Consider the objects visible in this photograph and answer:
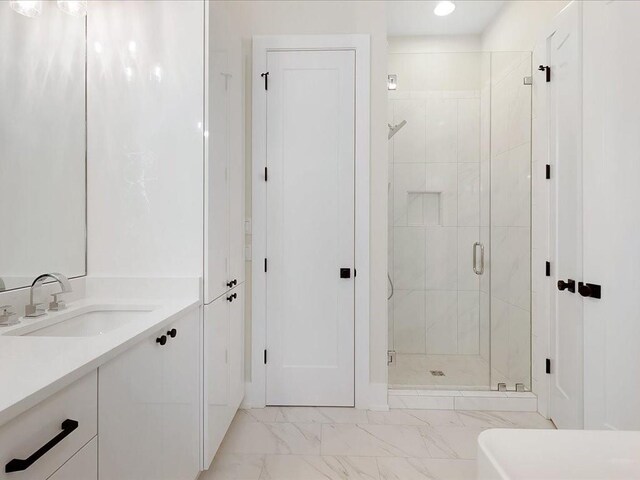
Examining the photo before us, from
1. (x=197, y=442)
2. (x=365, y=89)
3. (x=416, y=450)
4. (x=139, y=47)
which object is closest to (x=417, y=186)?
(x=365, y=89)

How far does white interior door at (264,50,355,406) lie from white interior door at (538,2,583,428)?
1186 millimetres

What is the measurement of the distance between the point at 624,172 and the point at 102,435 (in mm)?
2082

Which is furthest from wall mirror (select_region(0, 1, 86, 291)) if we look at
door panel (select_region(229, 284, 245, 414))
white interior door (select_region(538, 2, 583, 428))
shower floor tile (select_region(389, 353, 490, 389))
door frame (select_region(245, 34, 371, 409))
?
white interior door (select_region(538, 2, 583, 428))

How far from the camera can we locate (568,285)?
6.82 ft

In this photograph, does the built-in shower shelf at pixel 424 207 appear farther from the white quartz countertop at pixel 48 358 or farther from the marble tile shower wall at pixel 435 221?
the white quartz countertop at pixel 48 358

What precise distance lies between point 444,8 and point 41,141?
2.98 metres

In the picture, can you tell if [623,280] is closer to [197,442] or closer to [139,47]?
[197,442]

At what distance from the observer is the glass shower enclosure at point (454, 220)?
2.77 metres

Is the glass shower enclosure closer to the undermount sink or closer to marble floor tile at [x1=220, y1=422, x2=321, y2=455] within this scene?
marble floor tile at [x1=220, y1=422, x2=321, y2=455]

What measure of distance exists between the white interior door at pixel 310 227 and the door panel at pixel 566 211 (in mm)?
1185

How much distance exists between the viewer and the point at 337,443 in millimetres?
2121

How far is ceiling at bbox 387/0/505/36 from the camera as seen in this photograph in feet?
10.1

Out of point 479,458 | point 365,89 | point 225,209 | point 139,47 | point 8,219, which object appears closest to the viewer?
point 479,458

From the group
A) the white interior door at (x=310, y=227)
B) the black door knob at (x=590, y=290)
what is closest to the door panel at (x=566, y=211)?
the black door knob at (x=590, y=290)
